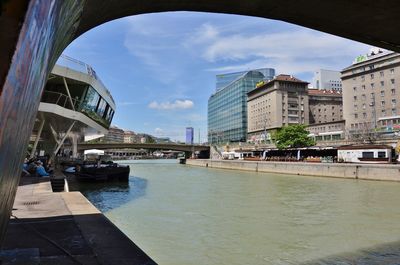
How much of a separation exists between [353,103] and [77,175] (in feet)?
261

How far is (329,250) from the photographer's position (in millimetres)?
10859

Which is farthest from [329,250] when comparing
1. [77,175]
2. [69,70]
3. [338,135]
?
[338,135]

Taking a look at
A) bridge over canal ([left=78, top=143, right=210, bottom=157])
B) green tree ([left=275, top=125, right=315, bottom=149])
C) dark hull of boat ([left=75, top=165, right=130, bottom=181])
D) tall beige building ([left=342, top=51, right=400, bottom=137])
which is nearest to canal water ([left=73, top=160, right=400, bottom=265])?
dark hull of boat ([left=75, top=165, right=130, bottom=181])

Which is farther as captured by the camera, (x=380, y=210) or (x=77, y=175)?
(x=77, y=175)

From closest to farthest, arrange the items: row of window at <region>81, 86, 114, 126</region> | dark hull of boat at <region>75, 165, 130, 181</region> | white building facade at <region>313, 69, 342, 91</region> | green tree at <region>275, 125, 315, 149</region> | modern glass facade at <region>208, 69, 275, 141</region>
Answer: row of window at <region>81, 86, 114, 126</region>, dark hull of boat at <region>75, 165, 130, 181</region>, green tree at <region>275, 125, 315, 149</region>, modern glass facade at <region>208, 69, 275, 141</region>, white building facade at <region>313, 69, 342, 91</region>

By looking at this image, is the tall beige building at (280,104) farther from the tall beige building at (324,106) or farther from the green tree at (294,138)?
the green tree at (294,138)

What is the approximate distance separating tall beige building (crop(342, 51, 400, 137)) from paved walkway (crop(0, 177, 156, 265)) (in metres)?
78.9

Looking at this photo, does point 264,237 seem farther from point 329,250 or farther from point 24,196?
point 24,196

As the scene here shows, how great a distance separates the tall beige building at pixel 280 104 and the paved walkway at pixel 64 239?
109 m

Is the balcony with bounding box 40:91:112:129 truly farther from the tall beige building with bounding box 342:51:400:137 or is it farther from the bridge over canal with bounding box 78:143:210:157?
the tall beige building with bounding box 342:51:400:137

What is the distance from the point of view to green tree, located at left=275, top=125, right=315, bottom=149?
77688 millimetres

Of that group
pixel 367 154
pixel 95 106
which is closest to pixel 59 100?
pixel 95 106

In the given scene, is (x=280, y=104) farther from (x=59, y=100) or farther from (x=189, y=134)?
(x=59, y=100)

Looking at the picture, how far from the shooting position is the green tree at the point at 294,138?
255 ft
